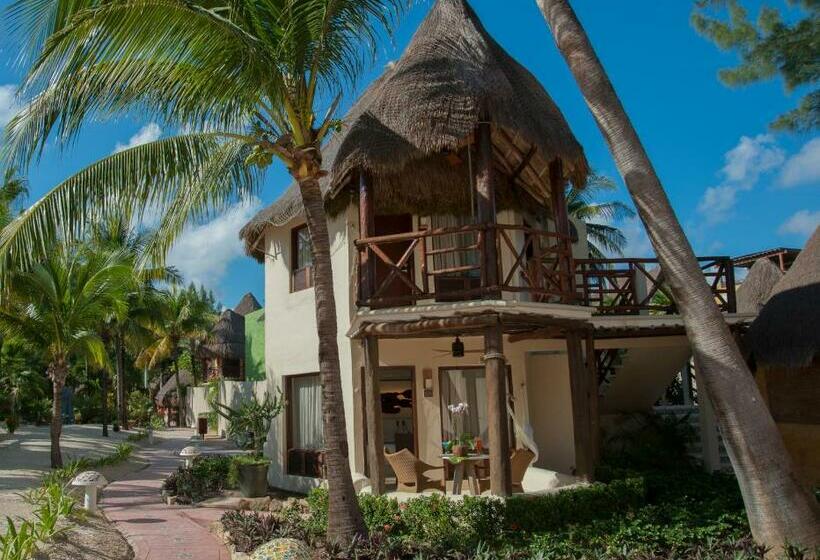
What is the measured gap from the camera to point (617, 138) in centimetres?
795

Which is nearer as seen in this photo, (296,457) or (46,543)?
(46,543)

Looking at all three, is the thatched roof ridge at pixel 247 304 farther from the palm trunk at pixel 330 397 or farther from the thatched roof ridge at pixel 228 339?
the palm trunk at pixel 330 397

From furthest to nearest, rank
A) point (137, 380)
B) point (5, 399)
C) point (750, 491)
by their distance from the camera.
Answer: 1. point (137, 380)
2. point (5, 399)
3. point (750, 491)

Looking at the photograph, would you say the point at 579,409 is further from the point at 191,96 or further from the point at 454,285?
the point at 191,96

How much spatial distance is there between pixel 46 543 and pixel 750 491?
7.46m

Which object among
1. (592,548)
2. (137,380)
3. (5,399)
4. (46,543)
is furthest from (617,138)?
(137,380)

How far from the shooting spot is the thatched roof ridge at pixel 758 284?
18625 millimetres

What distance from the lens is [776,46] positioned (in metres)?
9.55

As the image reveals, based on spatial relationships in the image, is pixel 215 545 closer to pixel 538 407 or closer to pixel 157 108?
pixel 157 108

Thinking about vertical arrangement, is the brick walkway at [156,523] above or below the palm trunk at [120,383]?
below

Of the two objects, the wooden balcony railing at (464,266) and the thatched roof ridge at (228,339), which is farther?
the thatched roof ridge at (228,339)

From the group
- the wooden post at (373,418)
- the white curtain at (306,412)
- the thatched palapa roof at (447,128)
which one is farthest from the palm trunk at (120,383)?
the wooden post at (373,418)

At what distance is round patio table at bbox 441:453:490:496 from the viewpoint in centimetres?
976

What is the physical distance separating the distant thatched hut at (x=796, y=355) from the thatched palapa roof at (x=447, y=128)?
170 inches
